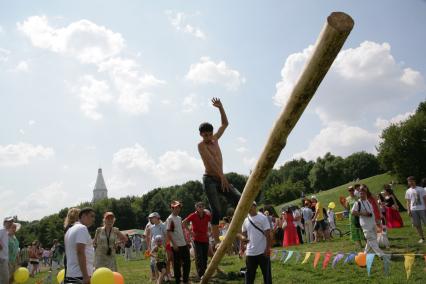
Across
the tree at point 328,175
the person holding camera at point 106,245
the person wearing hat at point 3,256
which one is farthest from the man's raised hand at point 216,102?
the tree at point 328,175

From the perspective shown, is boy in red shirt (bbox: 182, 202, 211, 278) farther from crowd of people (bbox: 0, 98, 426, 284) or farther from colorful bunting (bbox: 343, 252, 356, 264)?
colorful bunting (bbox: 343, 252, 356, 264)

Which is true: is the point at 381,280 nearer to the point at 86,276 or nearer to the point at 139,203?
the point at 86,276

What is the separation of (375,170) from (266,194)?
81.4 feet

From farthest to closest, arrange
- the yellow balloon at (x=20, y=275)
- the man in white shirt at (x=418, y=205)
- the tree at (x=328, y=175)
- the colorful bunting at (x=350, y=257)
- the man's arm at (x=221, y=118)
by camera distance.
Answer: the tree at (x=328, y=175), the man in white shirt at (x=418, y=205), the yellow balloon at (x=20, y=275), the colorful bunting at (x=350, y=257), the man's arm at (x=221, y=118)

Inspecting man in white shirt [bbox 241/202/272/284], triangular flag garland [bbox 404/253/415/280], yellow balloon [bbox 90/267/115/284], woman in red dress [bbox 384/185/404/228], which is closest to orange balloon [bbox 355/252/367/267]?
triangular flag garland [bbox 404/253/415/280]

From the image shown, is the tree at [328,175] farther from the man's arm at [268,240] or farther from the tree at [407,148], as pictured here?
the man's arm at [268,240]

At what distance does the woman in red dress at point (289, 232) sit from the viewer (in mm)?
17234

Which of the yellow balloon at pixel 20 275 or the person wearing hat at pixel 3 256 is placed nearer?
the person wearing hat at pixel 3 256

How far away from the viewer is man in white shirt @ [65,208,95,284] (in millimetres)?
5168

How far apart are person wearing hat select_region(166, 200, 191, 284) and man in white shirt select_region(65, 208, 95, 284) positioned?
3.33 m

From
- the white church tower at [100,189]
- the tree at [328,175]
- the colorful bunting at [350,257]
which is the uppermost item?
the white church tower at [100,189]

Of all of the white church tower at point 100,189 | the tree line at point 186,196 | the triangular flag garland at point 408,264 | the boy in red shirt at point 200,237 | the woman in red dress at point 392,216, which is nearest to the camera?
the triangular flag garland at point 408,264

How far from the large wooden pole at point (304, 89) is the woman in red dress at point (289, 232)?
14.7 meters

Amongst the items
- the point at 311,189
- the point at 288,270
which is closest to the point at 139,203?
the point at 311,189
